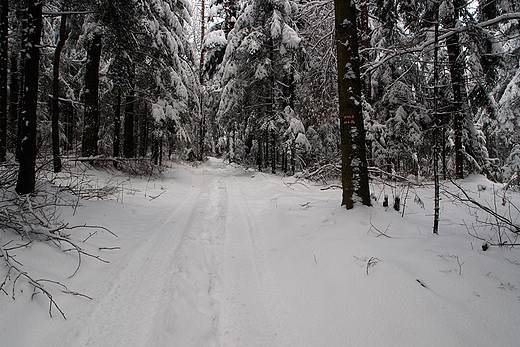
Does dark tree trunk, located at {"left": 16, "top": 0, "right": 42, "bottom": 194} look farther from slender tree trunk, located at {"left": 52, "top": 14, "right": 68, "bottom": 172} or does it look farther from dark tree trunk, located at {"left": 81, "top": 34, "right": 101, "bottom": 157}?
dark tree trunk, located at {"left": 81, "top": 34, "right": 101, "bottom": 157}

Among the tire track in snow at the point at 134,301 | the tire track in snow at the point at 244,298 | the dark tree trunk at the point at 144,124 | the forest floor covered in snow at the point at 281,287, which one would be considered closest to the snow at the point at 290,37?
the dark tree trunk at the point at 144,124

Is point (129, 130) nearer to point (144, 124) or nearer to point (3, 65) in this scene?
point (144, 124)

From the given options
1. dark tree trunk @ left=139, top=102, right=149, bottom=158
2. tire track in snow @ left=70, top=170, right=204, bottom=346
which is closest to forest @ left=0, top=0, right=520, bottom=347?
tire track in snow @ left=70, top=170, right=204, bottom=346

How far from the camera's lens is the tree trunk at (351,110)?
470 centimetres

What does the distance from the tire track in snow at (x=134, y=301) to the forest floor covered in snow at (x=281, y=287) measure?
0.04 ft

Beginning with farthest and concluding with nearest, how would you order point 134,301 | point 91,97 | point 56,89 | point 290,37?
point 290,37 → point 91,97 → point 56,89 → point 134,301

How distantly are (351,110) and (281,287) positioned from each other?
3329 mm

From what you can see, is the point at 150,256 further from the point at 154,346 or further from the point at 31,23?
the point at 31,23

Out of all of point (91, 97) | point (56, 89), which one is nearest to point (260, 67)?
point (91, 97)

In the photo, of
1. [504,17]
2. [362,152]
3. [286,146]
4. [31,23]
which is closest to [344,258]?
[362,152]

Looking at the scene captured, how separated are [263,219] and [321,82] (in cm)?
395

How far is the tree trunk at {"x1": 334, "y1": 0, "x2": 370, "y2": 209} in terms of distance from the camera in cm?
470

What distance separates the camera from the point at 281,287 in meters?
3.19

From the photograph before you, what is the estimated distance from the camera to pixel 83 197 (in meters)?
5.21
